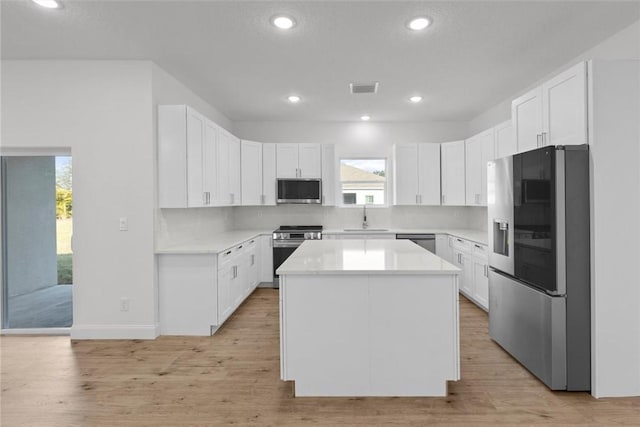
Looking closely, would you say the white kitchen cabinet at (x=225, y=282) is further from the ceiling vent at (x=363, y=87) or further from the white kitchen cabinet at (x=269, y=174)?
the ceiling vent at (x=363, y=87)

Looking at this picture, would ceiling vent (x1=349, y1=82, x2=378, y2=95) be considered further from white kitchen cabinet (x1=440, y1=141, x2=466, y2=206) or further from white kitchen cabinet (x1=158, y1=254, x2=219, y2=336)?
white kitchen cabinet (x1=158, y1=254, x2=219, y2=336)

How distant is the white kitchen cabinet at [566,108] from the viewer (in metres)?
2.35

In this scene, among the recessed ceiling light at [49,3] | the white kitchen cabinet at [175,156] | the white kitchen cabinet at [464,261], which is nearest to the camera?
the recessed ceiling light at [49,3]

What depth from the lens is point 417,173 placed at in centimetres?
568

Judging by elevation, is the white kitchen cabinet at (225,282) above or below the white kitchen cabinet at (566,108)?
below

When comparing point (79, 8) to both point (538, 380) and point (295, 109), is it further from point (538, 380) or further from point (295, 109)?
→ point (538, 380)

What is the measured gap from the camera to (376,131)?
20.0 feet

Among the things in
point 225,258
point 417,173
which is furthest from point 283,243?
point 417,173

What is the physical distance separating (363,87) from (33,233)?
408 cm

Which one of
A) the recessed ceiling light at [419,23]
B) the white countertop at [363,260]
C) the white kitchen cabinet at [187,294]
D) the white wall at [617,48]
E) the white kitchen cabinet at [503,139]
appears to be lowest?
the white kitchen cabinet at [187,294]

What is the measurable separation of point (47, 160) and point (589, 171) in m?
5.01

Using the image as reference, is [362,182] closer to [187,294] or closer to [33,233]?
[187,294]

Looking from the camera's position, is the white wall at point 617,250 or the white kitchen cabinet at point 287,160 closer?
the white wall at point 617,250

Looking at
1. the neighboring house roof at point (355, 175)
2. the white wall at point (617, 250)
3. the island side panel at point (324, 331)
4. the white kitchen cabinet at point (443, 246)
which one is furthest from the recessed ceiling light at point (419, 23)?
the neighboring house roof at point (355, 175)
